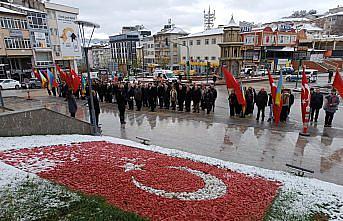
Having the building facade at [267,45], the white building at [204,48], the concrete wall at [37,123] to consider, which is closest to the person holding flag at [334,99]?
the concrete wall at [37,123]

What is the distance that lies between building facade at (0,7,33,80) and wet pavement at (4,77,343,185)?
36139mm

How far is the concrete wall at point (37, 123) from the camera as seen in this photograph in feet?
30.4

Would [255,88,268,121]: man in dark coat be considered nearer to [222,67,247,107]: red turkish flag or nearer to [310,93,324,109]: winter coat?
[222,67,247,107]: red turkish flag

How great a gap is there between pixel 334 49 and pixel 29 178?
88.5 metres

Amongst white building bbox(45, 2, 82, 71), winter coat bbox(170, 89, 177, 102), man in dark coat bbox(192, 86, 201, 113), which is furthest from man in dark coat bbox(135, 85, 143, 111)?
white building bbox(45, 2, 82, 71)

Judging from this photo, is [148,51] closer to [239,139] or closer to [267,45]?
[267,45]

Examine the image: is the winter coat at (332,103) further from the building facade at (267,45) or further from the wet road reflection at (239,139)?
the building facade at (267,45)

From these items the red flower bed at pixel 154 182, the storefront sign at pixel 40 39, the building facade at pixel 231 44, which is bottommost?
the red flower bed at pixel 154 182

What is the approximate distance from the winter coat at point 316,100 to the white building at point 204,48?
46612 millimetres

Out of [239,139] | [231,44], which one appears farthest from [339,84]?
[231,44]

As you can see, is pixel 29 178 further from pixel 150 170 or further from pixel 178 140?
pixel 178 140

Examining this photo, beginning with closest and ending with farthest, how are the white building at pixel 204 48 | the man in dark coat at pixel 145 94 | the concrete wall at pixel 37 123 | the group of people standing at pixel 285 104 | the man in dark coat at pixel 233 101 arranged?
1. the concrete wall at pixel 37 123
2. the group of people standing at pixel 285 104
3. the man in dark coat at pixel 233 101
4. the man in dark coat at pixel 145 94
5. the white building at pixel 204 48

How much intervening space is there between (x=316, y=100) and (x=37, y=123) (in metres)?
13.9

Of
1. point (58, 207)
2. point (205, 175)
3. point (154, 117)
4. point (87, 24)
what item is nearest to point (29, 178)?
point (58, 207)
